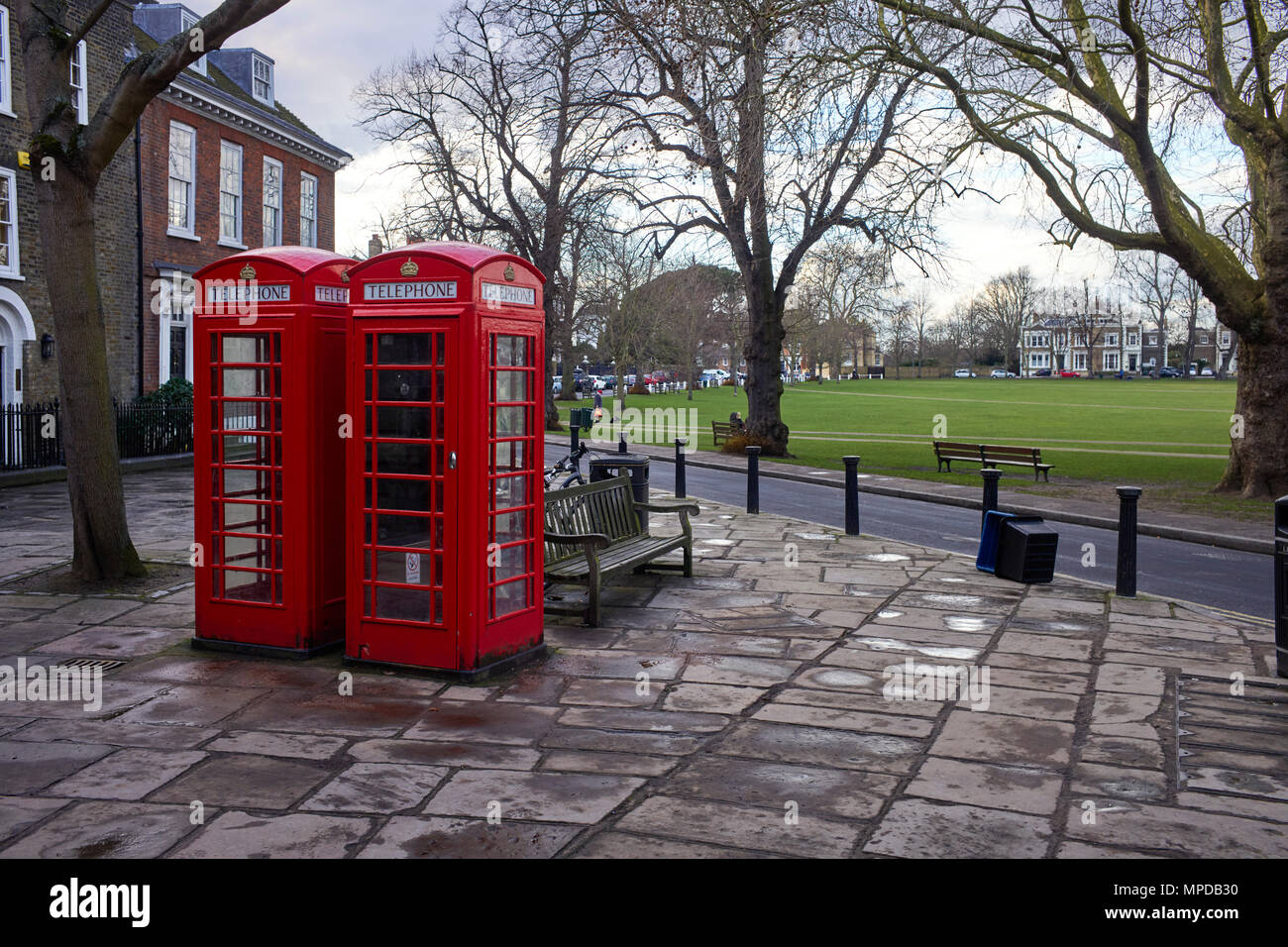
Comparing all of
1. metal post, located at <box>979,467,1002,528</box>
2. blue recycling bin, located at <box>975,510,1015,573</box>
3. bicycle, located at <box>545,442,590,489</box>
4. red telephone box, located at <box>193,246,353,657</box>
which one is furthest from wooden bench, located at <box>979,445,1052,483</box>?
red telephone box, located at <box>193,246,353,657</box>

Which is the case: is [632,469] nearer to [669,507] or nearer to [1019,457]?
[669,507]

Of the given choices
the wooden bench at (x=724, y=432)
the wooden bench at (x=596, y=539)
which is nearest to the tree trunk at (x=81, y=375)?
the wooden bench at (x=596, y=539)

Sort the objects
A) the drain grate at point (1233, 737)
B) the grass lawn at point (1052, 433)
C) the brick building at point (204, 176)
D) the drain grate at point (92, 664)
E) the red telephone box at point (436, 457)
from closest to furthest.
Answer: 1. the drain grate at point (1233, 737)
2. the red telephone box at point (436, 457)
3. the drain grate at point (92, 664)
4. the grass lawn at point (1052, 433)
5. the brick building at point (204, 176)

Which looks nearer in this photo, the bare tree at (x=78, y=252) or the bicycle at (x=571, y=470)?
the bare tree at (x=78, y=252)

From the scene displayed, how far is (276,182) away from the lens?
29359mm

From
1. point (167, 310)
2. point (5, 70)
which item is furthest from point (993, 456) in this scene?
point (5, 70)

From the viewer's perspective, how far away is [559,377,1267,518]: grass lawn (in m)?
21.9

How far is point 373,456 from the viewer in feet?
21.1

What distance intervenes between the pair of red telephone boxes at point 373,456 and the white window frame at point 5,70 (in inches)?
664

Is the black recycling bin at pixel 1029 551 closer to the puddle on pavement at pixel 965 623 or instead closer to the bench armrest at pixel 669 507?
the puddle on pavement at pixel 965 623

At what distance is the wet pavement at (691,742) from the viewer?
13.8 ft

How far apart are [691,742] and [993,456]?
60.8 ft

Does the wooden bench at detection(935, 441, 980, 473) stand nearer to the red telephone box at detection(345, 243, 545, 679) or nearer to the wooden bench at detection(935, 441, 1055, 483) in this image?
the wooden bench at detection(935, 441, 1055, 483)

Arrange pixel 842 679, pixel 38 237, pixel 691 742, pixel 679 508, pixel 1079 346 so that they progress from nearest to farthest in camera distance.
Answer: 1. pixel 691 742
2. pixel 842 679
3. pixel 679 508
4. pixel 38 237
5. pixel 1079 346
